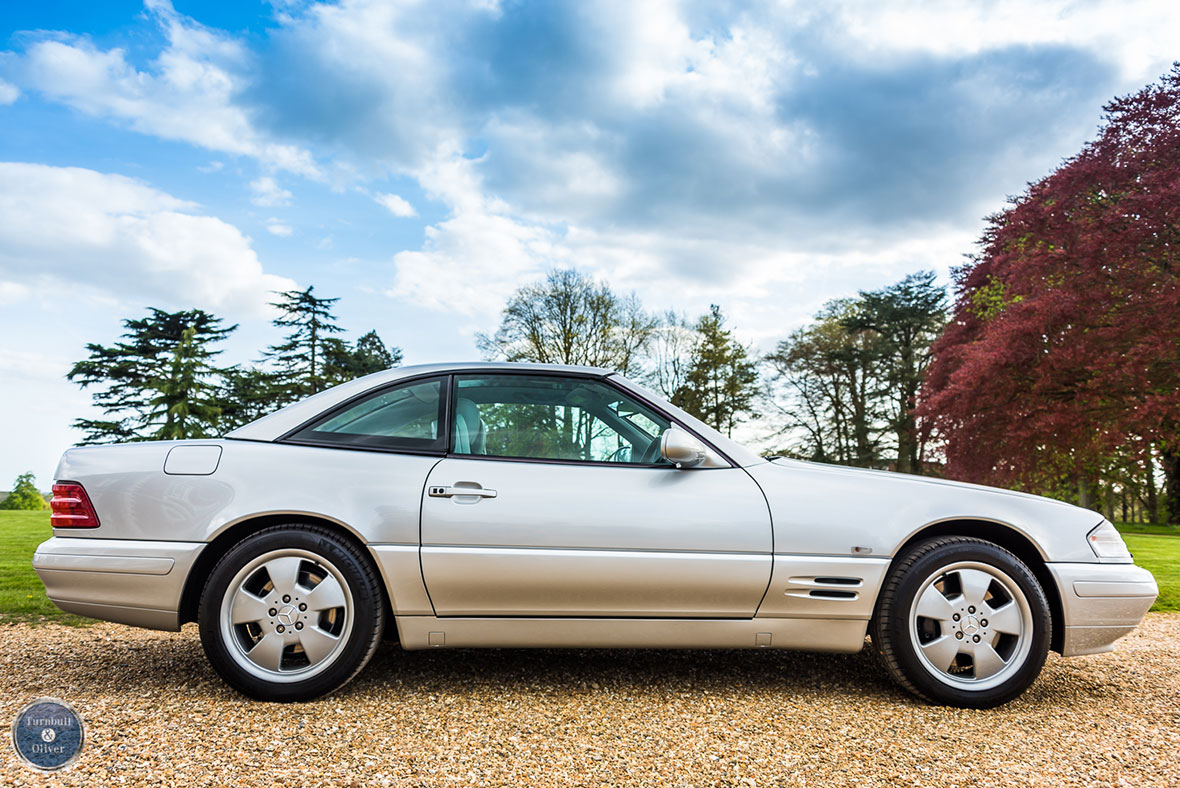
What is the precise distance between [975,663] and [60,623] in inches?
221

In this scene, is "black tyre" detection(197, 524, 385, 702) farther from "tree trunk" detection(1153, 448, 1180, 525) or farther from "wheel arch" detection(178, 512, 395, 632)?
"tree trunk" detection(1153, 448, 1180, 525)

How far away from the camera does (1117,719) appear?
126 inches

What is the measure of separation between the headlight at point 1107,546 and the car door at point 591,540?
157 cm


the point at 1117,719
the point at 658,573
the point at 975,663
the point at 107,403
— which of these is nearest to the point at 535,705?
the point at 658,573

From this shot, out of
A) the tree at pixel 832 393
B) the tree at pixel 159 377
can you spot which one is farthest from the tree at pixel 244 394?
the tree at pixel 832 393

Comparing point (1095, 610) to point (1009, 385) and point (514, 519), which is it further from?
point (1009, 385)

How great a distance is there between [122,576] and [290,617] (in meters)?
0.76

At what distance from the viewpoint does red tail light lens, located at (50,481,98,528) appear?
3236 mm

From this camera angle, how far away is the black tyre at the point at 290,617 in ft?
10.2

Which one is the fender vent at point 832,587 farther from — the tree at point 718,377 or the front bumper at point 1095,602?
the tree at point 718,377

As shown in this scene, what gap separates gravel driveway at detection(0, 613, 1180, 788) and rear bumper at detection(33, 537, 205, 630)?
38cm

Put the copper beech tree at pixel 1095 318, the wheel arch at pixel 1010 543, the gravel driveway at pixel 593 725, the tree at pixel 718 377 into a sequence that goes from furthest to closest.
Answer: the tree at pixel 718 377 → the copper beech tree at pixel 1095 318 → the wheel arch at pixel 1010 543 → the gravel driveway at pixel 593 725

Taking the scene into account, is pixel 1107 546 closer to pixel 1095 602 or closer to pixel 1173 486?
pixel 1095 602

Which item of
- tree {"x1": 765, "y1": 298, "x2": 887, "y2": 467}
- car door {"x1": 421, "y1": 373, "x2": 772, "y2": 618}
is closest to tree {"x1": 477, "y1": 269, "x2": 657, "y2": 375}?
tree {"x1": 765, "y1": 298, "x2": 887, "y2": 467}
